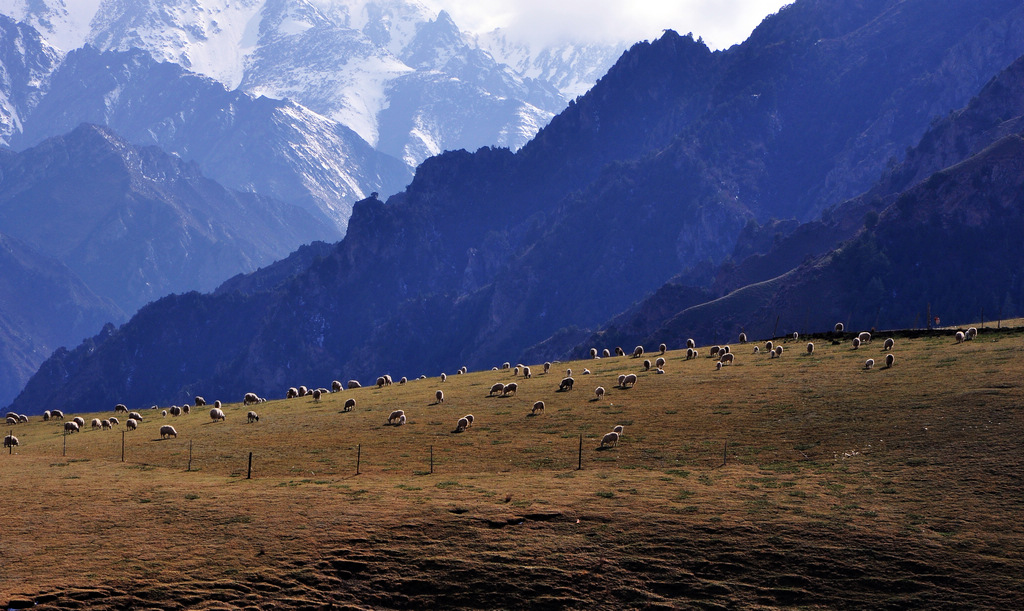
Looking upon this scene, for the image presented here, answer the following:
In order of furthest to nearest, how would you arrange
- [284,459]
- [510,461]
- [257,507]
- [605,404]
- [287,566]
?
[605,404]
[284,459]
[510,461]
[257,507]
[287,566]

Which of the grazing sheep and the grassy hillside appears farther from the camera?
the grazing sheep

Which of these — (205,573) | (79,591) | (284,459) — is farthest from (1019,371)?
(79,591)

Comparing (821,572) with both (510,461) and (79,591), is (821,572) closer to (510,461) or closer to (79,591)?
(510,461)

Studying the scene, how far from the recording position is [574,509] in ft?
133

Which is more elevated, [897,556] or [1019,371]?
[1019,371]

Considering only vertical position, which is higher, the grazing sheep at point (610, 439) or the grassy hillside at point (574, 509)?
the grazing sheep at point (610, 439)

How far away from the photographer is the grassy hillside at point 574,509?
113ft

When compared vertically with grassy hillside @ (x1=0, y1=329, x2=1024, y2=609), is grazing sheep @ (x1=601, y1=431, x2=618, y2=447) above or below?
above

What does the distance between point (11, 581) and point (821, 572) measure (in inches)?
1176

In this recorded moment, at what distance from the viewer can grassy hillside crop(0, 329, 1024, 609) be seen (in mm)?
34594

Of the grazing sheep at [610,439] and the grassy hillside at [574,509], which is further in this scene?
the grazing sheep at [610,439]

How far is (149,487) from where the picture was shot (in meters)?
46.1

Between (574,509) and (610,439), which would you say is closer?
(574,509)

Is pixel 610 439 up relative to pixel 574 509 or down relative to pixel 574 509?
up
